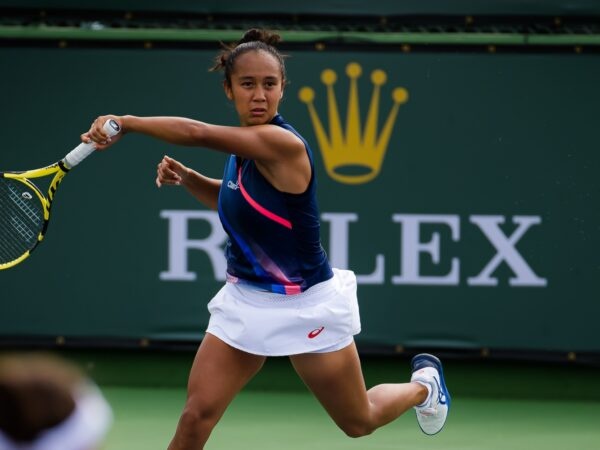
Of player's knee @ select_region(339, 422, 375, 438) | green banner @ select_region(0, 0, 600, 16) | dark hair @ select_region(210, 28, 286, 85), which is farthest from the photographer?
green banner @ select_region(0, 0, 600, 16)

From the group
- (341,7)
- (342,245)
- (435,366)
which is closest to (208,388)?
(435,366)

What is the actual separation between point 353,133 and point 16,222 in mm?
2113

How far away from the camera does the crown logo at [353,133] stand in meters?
6.16

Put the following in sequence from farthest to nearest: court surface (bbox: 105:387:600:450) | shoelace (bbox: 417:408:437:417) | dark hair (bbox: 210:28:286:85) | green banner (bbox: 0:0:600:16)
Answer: green banner (bbox: 0:0:600:16) → court surface (bbox: 105:387:600:450) → shoelace (bbox: 417:408:437:417) → dark hair (bbox: 210:28:286:85)

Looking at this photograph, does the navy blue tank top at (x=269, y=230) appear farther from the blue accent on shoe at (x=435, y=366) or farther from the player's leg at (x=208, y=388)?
the blue accent on shoe at (x=435, y=366)

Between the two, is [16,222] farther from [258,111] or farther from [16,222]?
[258,111]

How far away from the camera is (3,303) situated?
6.32 m

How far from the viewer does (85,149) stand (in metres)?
3.61

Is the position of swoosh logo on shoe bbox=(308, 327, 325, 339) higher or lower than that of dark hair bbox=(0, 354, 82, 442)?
lower

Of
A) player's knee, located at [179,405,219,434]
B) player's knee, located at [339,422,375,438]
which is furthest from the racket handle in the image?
player's knee, located at [339,422,375,438]

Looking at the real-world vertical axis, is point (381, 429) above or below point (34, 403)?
below

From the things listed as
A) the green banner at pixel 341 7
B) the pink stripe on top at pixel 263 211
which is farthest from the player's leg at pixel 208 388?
the green banner at pixel 341 7

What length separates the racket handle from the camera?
11.4ft

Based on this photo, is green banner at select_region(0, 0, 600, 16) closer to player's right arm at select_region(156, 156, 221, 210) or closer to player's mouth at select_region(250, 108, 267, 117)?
player's right arm at select_region(156, 156, 221, 210)
